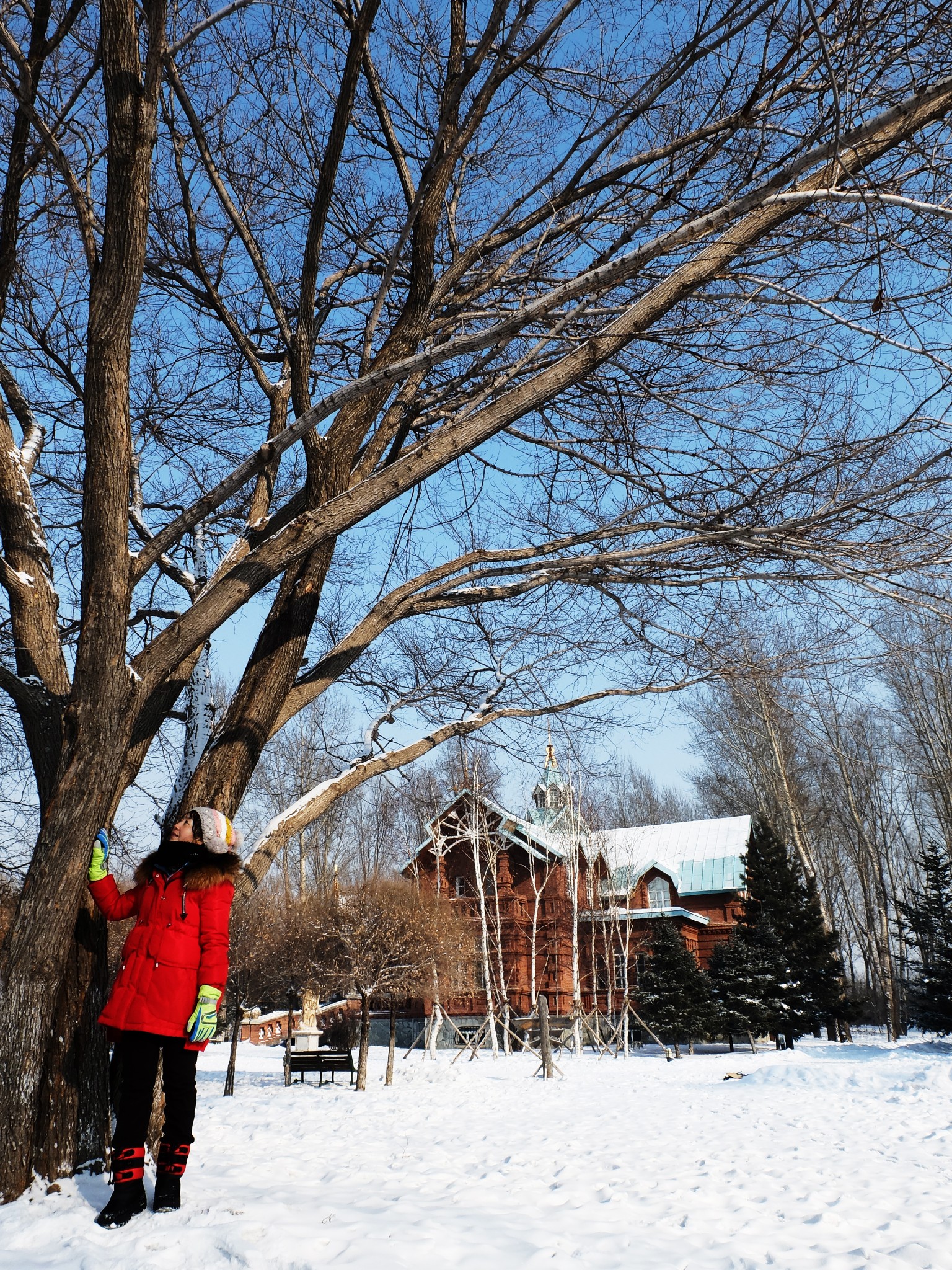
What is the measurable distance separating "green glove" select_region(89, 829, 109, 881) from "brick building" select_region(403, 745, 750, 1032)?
15.4 metres

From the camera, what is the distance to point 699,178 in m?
5.05

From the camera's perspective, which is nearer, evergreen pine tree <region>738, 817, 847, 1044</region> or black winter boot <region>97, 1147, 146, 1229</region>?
black winter boot <region>97, 1147, 146, 1229</region>

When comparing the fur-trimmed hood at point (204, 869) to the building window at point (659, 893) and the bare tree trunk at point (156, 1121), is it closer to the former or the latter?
the bare tree trunk at point (156, 1121)

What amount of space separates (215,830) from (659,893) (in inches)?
→ 1128

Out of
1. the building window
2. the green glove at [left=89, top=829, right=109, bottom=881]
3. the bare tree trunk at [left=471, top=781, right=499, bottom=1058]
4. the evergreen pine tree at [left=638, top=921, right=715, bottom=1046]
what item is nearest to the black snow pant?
the green glove at [left=89, top=829, right=109, bottom=881]

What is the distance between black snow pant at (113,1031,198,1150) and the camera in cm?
344

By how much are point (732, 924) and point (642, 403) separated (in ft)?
92.4

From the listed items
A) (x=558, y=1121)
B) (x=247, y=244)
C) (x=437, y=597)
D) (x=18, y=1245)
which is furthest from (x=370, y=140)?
(x=558, y=1121)

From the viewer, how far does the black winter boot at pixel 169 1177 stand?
3.49 meters

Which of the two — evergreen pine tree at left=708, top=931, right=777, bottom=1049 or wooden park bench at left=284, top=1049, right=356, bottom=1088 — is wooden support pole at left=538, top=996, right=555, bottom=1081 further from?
evergreen pine tree at left=708, top=931, right=777, bottom=1049

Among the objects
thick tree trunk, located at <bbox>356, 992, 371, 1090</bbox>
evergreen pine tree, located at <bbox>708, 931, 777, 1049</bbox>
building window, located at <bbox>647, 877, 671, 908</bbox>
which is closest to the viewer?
Result: thick tree trunk, located at <bbox>356, 992, 371, 1090</bbox>

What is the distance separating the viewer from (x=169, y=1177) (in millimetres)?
3516

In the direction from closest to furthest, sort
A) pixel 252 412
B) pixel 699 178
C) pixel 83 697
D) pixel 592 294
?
pixel 83 697 → pixel 592 294 → pixel 699 178 → pixel 252 412

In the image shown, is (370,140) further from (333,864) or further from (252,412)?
(333,864)
